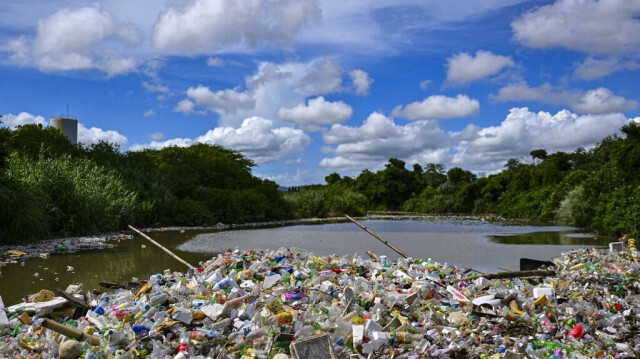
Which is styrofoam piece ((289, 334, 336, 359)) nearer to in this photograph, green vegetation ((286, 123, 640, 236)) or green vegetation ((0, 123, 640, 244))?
green vegetation ((0, 123, 640, 244))

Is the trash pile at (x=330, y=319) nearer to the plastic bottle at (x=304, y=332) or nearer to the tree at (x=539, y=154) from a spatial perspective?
the plastic bottle at (x=304, y=332)

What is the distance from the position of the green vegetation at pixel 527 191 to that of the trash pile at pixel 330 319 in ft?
30.4

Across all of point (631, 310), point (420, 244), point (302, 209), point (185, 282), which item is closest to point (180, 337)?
point (185, 282)

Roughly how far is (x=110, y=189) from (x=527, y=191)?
22.0 metres

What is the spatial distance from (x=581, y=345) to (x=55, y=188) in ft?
36.8

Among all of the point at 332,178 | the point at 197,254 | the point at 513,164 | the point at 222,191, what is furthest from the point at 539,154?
the point at 197,254

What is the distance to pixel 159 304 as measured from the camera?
4.21 m

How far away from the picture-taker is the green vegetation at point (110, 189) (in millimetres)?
10469

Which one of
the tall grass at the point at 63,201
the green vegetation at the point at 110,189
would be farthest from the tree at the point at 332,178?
the tall grass at the point at 63,201

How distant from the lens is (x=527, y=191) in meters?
29.3

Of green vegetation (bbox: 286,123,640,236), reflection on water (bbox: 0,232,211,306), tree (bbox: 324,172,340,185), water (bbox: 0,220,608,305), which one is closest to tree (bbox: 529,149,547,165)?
green vegetation (bbox: 286,123,640,236)

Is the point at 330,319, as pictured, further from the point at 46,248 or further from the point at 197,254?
the point at 46,248

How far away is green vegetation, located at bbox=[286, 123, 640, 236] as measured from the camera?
45.6 ft

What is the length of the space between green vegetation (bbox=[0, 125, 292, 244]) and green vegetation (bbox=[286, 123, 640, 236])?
438 centimetres
